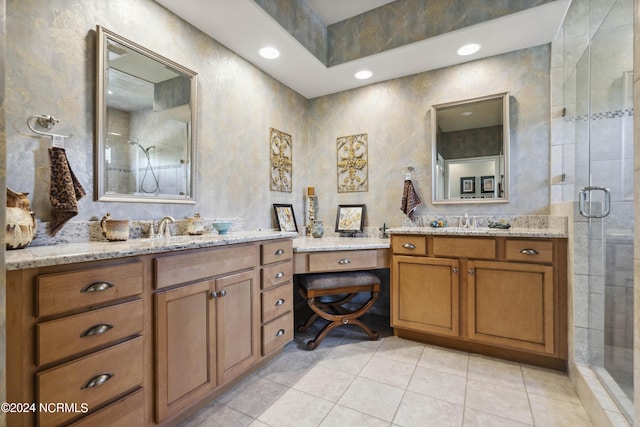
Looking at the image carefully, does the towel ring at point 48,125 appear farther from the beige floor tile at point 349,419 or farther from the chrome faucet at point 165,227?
the beige floor tile at point 349,419

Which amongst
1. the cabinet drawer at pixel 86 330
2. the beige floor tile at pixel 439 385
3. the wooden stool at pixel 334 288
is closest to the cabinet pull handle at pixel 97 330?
the cabinet drawer at pixel 86 330

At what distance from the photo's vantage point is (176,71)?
1.94 m

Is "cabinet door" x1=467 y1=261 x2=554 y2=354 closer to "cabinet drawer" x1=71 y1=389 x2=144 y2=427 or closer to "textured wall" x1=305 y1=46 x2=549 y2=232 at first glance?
"textured wall" x1=305 y1=46 x2=549 y2=232

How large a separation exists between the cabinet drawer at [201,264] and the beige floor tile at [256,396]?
0.74m

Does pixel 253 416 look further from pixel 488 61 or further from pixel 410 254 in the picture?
pixel 488 61

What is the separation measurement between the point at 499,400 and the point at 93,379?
2019 millimetres

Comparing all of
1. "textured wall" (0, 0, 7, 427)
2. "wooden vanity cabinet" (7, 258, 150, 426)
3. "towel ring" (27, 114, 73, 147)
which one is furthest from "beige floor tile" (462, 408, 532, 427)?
"towel ring" (27, 114, 73, 147)

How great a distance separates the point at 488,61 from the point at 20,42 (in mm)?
3191

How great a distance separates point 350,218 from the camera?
10.2ft

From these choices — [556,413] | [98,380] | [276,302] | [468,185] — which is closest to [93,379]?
[98,380]

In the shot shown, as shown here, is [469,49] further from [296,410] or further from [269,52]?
[296,410]

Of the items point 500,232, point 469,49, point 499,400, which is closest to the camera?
point 499,400

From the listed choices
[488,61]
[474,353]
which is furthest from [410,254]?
[488,61]

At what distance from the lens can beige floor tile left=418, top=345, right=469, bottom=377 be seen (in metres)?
1.95
